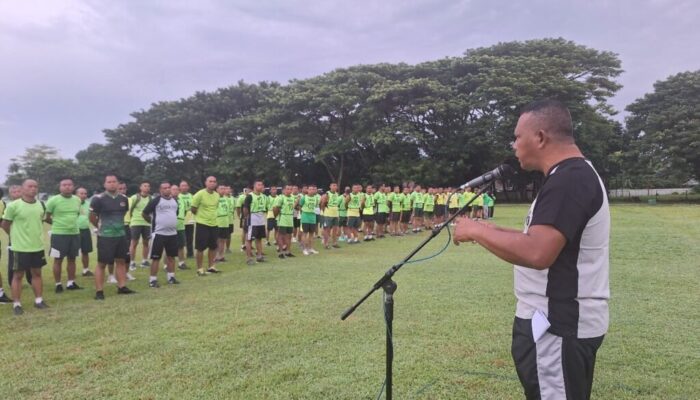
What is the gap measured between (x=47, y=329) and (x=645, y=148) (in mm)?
41032

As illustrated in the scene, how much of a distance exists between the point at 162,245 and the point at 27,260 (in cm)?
225

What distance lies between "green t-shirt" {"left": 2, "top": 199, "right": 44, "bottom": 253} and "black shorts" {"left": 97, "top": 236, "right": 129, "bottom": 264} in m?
0.84

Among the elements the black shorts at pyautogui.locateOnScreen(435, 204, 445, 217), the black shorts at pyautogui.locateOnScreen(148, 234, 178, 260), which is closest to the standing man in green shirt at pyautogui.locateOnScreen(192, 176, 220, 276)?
the black shorts at pyautogui.locateOnScreen(148, 234, 178, 260)

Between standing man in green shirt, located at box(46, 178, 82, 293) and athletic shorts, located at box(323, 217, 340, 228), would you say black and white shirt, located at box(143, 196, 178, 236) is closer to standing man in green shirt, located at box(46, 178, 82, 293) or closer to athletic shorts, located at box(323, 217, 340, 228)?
standing man in green shirt, located at box(46, 178, 82, 293)

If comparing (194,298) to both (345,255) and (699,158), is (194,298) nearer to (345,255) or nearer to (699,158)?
(345,255)

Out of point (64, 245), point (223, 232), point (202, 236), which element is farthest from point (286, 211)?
point (64, 245)

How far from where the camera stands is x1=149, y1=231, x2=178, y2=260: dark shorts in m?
9.02

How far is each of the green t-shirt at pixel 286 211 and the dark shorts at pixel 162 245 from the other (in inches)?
150

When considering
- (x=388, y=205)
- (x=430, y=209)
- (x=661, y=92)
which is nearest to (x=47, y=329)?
(x=388, y=205)

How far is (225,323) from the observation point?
243 inches

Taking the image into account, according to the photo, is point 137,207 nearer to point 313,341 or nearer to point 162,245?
point 162,245

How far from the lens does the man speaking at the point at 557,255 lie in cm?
198

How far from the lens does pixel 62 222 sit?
8.59 metres

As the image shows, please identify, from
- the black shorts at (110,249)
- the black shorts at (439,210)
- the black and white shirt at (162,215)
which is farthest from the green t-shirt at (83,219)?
the black shorts at (439,210)
